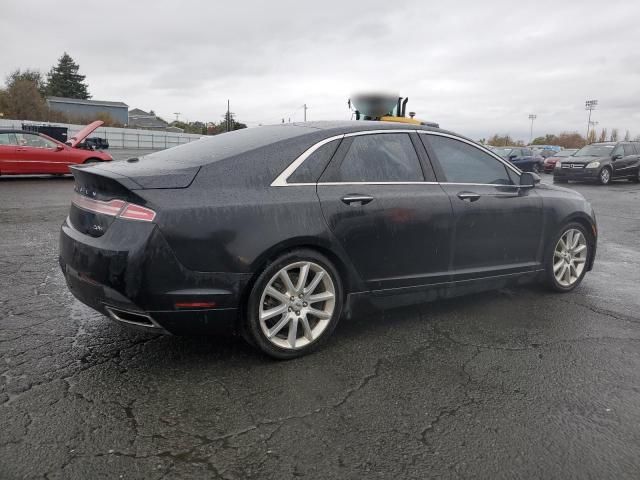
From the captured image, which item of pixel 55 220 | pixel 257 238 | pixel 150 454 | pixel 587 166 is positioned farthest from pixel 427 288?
pixel 587 166

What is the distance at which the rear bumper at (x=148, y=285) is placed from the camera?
2.85 meters

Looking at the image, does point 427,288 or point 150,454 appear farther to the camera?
point 427,288

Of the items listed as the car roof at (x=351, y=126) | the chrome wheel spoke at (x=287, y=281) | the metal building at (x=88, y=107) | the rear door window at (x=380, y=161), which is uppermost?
the metal building at (x=88, y=107)

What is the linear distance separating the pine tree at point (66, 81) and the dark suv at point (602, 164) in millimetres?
82318

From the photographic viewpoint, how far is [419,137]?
4039 mm

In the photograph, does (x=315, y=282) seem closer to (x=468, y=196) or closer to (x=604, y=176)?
(x=468, y=196)

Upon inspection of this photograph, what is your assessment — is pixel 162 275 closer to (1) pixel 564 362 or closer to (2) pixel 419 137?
(2) pixel 419 137

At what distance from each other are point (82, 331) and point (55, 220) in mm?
5163

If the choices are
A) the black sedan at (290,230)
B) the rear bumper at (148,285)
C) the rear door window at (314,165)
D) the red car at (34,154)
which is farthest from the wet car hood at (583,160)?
the rear bumper at (148,285)

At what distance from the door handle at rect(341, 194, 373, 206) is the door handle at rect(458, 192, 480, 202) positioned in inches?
35.3

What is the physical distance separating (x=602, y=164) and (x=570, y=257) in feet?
57.3

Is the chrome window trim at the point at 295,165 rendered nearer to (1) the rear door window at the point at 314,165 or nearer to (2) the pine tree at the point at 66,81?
(1) the rear door window at the point at 314,165

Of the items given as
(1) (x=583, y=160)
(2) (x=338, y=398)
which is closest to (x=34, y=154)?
(2) (x=338, y=398)

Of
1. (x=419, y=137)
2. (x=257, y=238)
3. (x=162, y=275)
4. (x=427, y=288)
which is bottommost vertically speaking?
(x=427, y=288)
